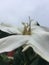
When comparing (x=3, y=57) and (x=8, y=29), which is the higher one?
(x=8, y=29)

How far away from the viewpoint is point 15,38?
1.00 m

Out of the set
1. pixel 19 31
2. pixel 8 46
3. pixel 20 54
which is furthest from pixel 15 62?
pixel 8 46

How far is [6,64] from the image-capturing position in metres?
1.24

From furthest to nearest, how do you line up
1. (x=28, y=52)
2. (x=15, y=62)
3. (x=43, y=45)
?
(x=15, y=62) → (x=28, y=52) → (x=43, y=45)

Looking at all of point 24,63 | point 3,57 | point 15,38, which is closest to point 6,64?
point 3,57

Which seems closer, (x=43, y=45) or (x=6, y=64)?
(x=43, y=45)

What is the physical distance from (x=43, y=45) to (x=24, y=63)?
24cm

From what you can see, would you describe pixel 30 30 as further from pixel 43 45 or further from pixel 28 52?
pixel 43 45

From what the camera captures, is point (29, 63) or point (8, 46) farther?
point (29, 63)

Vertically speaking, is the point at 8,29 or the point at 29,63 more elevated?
the point at 8,29

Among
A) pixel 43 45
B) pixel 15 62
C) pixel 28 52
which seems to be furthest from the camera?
pixel 15 62

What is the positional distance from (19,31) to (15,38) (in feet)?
0.70

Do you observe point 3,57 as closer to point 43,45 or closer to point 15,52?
point 15,52

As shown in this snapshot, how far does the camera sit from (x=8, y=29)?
3.78 feet
